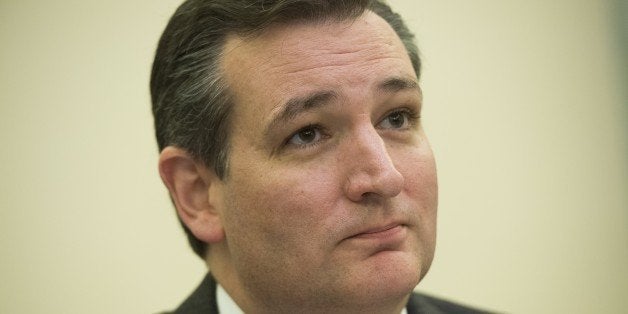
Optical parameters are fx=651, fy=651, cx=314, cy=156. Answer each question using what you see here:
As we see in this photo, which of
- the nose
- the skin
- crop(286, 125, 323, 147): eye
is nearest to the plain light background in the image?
the skin

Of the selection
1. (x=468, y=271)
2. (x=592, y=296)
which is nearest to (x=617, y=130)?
(x=592, y=296)

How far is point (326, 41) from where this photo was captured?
1447 millimetres

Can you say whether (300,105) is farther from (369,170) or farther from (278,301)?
(278,301)

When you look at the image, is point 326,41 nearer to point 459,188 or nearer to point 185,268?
point 185,268

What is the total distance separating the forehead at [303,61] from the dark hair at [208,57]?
0.08ft

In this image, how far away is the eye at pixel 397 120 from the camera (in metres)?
1.54

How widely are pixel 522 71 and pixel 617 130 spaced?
1.55 ft

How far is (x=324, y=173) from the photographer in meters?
1.41

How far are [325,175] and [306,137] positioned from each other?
11 cm

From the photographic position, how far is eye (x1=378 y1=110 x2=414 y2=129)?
154 cm

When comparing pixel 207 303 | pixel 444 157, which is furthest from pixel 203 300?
pixel 444 157

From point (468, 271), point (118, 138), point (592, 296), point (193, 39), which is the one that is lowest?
point (592, 296)

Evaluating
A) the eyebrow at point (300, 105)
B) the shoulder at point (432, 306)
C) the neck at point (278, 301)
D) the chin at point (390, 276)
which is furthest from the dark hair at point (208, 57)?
the shoulder at point (432, 306)

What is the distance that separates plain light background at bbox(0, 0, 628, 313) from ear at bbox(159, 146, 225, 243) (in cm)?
34
